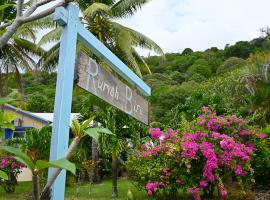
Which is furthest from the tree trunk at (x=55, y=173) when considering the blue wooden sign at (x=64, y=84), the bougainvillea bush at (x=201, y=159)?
the bougainvillea bush at (x=201, y=159)

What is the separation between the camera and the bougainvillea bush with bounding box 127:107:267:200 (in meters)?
8.48

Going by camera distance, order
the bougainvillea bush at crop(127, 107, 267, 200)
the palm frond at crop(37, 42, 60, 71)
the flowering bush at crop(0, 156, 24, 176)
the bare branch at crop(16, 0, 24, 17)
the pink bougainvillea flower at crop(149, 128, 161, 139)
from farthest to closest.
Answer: the palm frond at crop(37, 42, 60, 71)
the flowering bush at crop(0, 156, 24, 176)
the pink bougainvillea flower at crop(149, 128, 161, 139)
the bougainvillea bush at crop(127, 107, 267, 200)
the bare branch at crop(16, 0, 24, 17)

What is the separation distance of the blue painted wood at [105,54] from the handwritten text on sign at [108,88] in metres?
0.15

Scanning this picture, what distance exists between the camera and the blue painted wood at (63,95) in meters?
2.10

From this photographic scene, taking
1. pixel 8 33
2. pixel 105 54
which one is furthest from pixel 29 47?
pixel 8 33

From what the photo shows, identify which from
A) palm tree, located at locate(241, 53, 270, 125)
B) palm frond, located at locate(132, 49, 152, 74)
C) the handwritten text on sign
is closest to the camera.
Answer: the handwritten text on sign

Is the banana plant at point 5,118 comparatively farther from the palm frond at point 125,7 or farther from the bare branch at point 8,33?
the palm frond at point 125,7

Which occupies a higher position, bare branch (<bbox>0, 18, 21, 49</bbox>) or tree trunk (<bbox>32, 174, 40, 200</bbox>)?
bare branch (<bbox>0, 18, 21, 49</bbox>)

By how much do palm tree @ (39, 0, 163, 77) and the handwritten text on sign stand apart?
1185 centimetres

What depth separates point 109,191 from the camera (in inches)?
487

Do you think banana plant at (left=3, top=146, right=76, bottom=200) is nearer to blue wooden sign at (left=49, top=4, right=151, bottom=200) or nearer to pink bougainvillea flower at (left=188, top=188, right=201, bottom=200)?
blue wooden sign at (left=49, top=4, right=151, bottom=200)

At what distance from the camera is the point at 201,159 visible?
8.77 m

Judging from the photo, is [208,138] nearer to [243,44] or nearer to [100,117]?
[100,117]

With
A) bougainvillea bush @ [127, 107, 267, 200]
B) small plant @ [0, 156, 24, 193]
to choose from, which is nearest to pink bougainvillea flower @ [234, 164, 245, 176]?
bougainvillea bush @ [127, 107, 267, 200]
